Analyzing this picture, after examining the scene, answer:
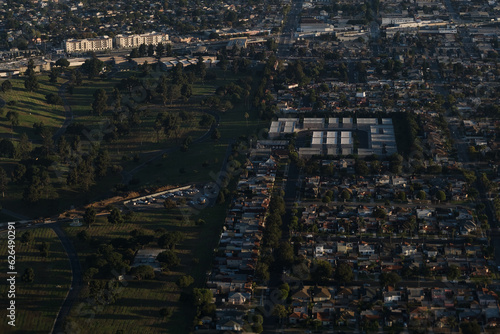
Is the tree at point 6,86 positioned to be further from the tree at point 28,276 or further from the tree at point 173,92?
the tree at point 28,276

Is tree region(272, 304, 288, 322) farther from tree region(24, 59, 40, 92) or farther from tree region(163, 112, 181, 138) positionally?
tree region(24, 59, 40, 92)

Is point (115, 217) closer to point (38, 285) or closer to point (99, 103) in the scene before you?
point (38, 285)

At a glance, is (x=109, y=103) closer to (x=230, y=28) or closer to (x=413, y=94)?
(x=413, y=94)

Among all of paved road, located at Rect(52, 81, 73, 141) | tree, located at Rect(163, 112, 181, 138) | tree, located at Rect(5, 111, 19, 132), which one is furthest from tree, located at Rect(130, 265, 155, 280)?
tree, located at Rect(5, 111, 19, 132)

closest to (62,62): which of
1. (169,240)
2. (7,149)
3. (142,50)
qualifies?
(142,50)

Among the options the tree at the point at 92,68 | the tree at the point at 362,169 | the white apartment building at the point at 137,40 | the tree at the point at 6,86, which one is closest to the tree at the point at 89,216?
the tree at the point at 362,169
